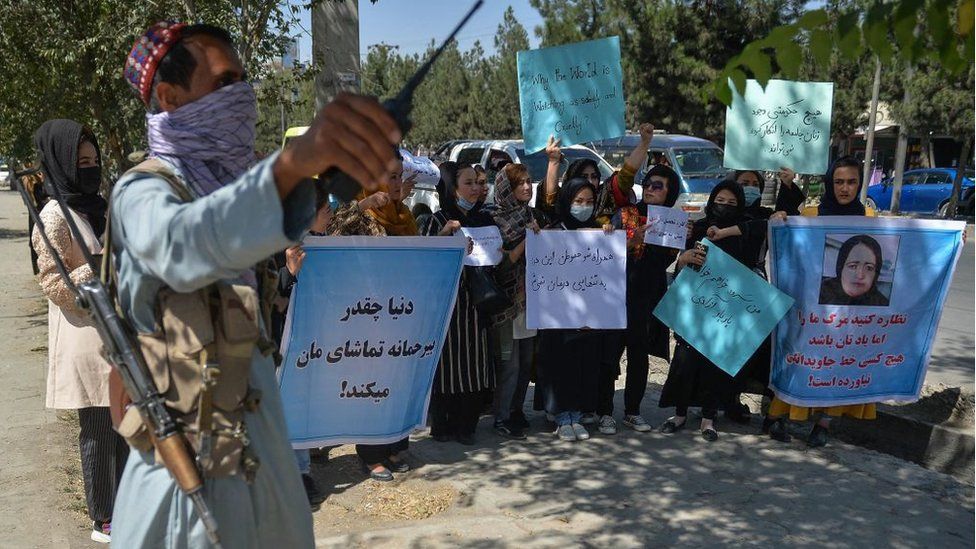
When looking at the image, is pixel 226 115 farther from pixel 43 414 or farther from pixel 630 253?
pixel 43 414

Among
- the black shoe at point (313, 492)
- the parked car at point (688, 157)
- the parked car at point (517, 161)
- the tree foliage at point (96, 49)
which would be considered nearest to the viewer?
the black shoe at point (313, 492)

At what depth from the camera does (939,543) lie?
443cm

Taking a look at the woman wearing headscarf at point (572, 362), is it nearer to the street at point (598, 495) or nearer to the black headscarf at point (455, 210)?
the street at point (598, 495)

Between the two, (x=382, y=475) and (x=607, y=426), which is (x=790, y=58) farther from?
(x=607, y=426)

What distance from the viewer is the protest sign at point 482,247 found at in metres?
5.65

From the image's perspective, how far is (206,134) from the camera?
195 cm

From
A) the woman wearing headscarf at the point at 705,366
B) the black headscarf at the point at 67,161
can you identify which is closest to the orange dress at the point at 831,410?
the woman wearing headscarf at the point at 705,366

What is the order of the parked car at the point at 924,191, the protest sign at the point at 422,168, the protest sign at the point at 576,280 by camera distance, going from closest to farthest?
1. the protest sign at the point at 576,280
2. the protest sign at the point at 422,168
3. the parked car at the point at 924,191

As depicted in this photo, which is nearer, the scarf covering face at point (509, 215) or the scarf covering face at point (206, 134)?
the scarf covering face at point (206, 134)

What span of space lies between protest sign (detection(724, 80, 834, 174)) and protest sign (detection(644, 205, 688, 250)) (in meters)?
0.49

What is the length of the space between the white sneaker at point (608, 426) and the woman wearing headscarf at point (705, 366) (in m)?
0.32

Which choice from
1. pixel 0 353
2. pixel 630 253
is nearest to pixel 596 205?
pixel 630 253

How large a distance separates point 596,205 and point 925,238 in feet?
6.62

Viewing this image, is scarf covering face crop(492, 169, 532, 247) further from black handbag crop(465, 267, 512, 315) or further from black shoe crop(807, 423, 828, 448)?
black shoe crop(807, 423, 828, 448)
